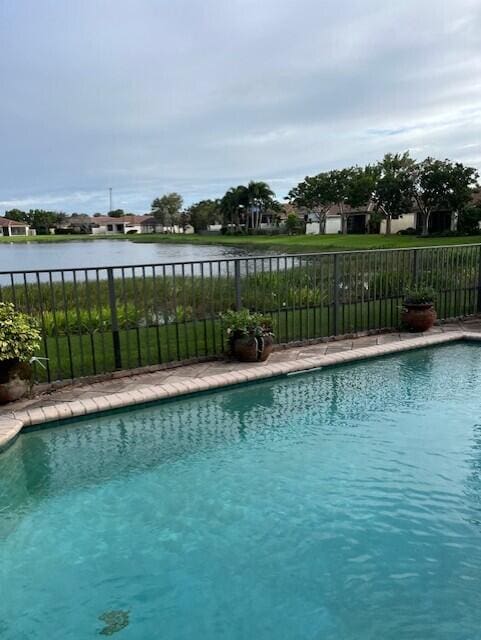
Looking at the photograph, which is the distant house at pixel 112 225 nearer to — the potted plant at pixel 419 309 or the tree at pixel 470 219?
the tree at pixel 470 219

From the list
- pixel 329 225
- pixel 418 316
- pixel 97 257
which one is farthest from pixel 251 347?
pixel 329 225

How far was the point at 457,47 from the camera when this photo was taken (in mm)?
7617

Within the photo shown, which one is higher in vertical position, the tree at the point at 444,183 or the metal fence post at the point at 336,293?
the tree at the point at 444,183

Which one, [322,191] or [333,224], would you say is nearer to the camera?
[322,191]

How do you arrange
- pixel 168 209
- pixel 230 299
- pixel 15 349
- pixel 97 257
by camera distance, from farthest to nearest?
pixel 168 209 → pixel 97 257 → pixel 230 299 → pixel 15 349

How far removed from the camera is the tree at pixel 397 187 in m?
38.6

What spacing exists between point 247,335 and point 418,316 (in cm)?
302

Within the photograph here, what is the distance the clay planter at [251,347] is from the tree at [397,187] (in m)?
36.3

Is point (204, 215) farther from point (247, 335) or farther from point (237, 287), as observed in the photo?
point (247, 335)

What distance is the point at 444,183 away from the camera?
36.1 m

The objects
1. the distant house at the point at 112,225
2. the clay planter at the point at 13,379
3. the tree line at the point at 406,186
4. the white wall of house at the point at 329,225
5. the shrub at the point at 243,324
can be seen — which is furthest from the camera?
the distant house at the point at 112,225

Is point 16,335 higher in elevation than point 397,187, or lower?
lower

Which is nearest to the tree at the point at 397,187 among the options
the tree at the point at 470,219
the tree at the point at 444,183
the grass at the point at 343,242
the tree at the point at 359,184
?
the tree at the point at 444,183

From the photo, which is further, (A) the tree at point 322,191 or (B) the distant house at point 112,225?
(B) the distant house at point 112,225
